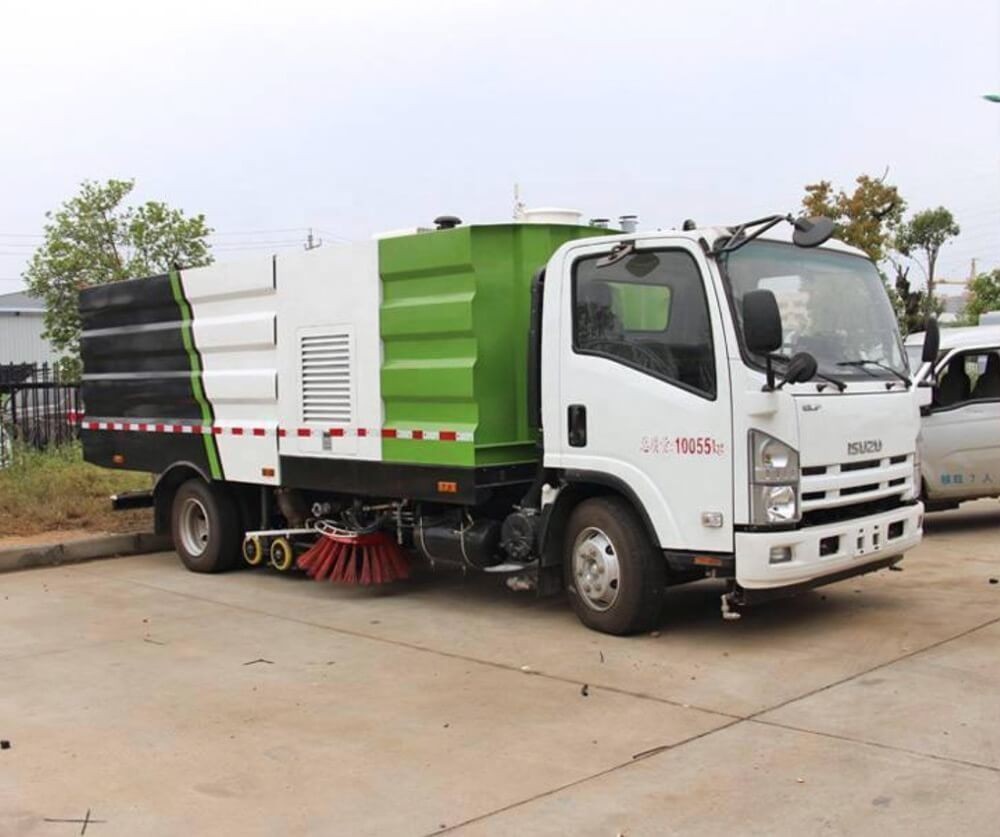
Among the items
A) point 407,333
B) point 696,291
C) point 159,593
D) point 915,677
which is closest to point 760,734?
point 915,677

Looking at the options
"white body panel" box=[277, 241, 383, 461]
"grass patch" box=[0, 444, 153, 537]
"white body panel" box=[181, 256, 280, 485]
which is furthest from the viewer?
"grass patch" box=[0, 444, 153, 537]

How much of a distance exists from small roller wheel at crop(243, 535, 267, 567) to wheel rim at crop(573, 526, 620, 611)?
355 centimetres

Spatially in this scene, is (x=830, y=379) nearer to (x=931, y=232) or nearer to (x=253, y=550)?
(x=253, y=550)

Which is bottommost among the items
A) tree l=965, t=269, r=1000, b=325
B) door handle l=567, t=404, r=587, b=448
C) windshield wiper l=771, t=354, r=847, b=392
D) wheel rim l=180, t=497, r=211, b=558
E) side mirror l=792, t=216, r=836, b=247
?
wheel rim l=180, t=497, r=211, b=558

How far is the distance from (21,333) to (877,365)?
57075 mm

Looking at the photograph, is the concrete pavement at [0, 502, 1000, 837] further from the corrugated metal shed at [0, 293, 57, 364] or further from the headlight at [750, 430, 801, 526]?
the corrugated metal shed at [0, 293, 57, 364]

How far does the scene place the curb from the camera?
10.5 m

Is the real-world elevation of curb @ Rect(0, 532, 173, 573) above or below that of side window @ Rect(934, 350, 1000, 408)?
below

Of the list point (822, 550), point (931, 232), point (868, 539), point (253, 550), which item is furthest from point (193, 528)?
point (931, 232)

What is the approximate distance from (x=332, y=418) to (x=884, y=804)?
5.40 metres

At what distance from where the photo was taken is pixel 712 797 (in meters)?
4.61

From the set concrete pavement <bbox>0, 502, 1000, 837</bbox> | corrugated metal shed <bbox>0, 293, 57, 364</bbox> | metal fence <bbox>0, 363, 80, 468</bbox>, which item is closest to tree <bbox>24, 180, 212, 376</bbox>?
metal fence <bbox>0, 363, 80, 468</bbox>

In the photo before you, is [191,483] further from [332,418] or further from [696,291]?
[696,291]

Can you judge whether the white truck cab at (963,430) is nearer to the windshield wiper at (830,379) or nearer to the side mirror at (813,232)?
the windshield wiper at (830,379)
